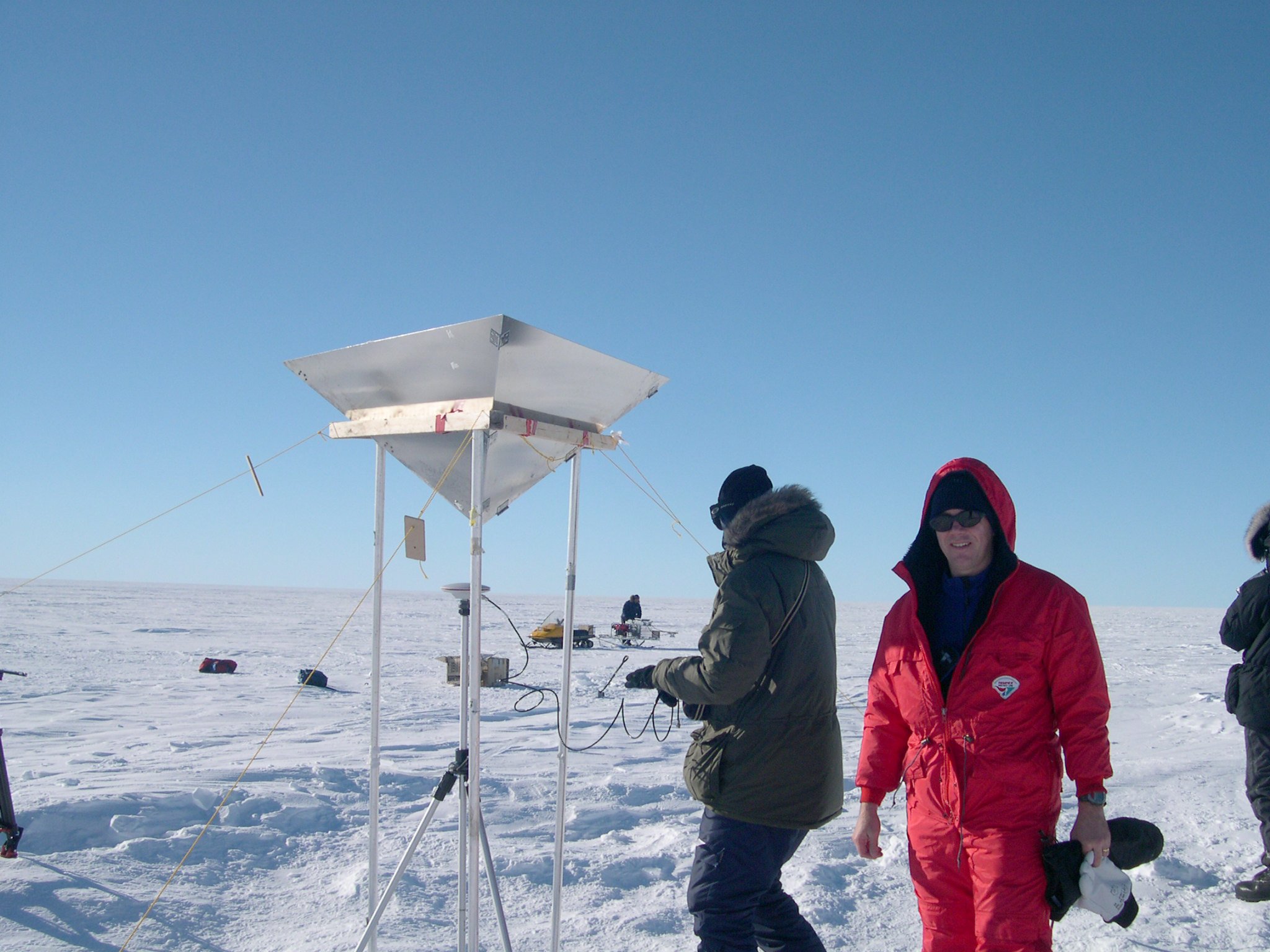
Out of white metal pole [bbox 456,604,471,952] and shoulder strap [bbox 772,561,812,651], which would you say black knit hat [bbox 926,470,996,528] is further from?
white metal pole [bbox 456,604,471,952]

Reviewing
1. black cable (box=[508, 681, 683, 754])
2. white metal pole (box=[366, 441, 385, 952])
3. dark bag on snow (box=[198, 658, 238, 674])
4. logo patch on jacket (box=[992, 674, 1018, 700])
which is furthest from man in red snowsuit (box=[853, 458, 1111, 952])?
dark bag on snow (box=[198, 658, 238, 674])

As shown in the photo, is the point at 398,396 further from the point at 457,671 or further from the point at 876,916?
the point at 876,916

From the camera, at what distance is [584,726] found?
7562 millimetres

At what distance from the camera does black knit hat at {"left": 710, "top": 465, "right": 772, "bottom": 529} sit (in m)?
2.53

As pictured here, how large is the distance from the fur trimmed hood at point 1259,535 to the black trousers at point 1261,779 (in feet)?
2.61

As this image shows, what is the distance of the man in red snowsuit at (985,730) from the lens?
1.85 meters

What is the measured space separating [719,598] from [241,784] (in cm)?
392

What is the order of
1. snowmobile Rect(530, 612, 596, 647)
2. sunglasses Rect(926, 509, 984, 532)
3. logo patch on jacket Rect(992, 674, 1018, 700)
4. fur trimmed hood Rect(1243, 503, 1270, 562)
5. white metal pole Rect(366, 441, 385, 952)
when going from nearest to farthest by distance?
logo patch on jacket Rect(992, 674, 1018, 700)
sunglasses Rect(926, 509, 984, 532)
white metal pole Rect(366, 441, 385, 952)
fur trimmed hood Rect(1243, 503, 1270, 562)
snowmobile Rect(530, 612, 596, 647)

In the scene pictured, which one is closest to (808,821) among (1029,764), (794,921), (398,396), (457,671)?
(794,921)

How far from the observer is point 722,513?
2.56 m

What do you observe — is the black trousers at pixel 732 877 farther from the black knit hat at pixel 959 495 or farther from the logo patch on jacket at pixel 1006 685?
the black knit hat at pixel 959 495

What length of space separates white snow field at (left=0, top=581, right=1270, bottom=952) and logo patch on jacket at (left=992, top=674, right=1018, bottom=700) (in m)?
Result: 1.71

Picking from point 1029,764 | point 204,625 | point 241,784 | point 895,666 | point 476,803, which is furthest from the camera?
point 204,625

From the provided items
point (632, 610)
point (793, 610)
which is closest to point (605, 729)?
point (793, 610)
